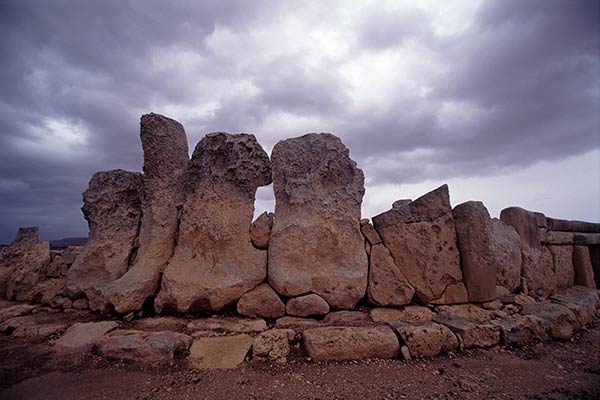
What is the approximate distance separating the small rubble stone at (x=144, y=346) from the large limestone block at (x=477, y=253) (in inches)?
151

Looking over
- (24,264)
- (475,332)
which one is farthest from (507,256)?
(24,264)

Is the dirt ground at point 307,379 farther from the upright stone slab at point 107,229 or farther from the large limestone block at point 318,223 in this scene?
the upright stone slab at point 107,229

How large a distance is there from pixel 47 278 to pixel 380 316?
18.9ft

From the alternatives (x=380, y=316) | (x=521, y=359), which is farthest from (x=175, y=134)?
(x=521, y=359)

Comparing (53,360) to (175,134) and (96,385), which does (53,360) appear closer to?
(96,385)

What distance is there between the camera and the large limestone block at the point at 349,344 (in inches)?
114

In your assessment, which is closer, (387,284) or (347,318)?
(347,318)

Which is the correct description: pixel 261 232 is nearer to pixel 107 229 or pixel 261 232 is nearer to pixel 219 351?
pixel 219 351

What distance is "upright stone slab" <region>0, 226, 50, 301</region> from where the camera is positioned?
15.7ft

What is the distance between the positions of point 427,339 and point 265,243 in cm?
239

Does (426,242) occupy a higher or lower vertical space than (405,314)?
higher

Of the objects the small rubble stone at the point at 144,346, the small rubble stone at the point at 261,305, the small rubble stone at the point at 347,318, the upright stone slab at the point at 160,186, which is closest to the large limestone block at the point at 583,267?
the small rubble stone at the point at 347,318

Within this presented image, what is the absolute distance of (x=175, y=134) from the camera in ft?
15.1

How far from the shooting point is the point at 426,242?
13.5 ft
